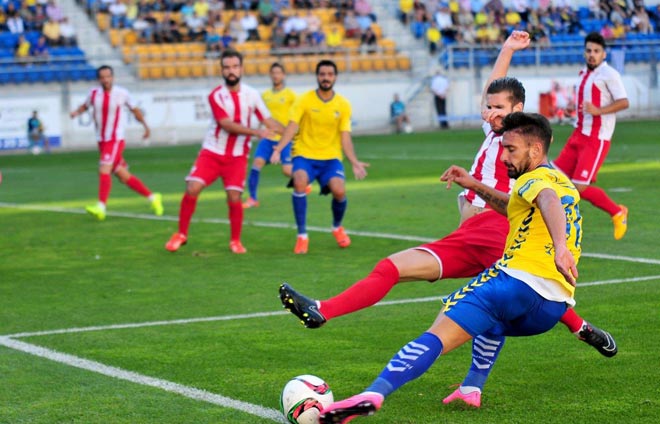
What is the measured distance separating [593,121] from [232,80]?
401 cm

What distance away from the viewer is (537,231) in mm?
5734

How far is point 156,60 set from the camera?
39312 mm

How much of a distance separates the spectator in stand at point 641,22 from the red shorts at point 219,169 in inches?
1384

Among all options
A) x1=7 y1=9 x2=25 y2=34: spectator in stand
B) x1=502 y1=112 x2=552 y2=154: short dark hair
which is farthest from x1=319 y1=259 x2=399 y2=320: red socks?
x1=7 y1=9 x2=25 y2=34: spectator in stand

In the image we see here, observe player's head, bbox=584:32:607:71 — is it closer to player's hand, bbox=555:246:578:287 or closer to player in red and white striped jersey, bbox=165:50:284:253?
player in red and white striped jersey, bbox=165:50:284:253

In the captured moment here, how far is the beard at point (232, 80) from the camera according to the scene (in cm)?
1302

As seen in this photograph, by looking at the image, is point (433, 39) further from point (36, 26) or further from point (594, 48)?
point (594, 48)

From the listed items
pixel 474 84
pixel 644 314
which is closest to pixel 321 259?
pixel 644 314

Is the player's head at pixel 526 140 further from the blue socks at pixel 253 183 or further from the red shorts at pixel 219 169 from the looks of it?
the blue socks at pixel 253 183

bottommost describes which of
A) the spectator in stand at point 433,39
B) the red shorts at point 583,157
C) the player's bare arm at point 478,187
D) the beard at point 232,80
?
the spectator in stand at point 433,39

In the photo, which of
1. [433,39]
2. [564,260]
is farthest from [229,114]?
[433,39]

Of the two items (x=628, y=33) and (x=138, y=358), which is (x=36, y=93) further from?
(x=138, y=358)

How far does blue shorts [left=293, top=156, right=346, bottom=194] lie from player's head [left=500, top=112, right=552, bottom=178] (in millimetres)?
7567

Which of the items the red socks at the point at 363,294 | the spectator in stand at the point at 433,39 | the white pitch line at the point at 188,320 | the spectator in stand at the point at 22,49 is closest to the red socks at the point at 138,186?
the white pitch line at the point at 188,320
